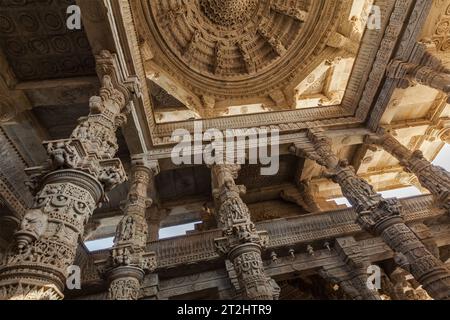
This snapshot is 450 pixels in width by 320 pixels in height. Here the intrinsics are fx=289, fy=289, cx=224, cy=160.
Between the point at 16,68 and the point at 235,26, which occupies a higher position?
the point at 235,26

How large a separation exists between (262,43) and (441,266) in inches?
501

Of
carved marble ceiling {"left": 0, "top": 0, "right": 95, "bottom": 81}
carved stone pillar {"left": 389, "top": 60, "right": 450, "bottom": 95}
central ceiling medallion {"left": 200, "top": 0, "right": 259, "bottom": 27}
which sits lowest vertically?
carved stone pillar {"left": 389, "top": 60, "right": 450, "bottom": 95}

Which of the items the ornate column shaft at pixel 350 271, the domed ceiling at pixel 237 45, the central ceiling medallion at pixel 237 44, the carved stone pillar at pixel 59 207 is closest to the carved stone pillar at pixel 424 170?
the ornate column shaft at pixel 350 271

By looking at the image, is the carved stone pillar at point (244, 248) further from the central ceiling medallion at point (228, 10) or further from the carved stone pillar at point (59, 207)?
the central ceiling medallion at point (228, 10)

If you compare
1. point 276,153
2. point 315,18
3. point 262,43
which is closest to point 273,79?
point 262,43

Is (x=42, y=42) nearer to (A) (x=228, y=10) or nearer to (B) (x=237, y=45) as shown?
(B) (x=237, y=45)

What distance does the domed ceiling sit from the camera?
12.8 meters

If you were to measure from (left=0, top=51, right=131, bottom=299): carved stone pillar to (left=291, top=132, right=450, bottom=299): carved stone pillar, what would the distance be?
17.3ft

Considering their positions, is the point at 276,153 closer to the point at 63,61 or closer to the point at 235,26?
the point at 63,61

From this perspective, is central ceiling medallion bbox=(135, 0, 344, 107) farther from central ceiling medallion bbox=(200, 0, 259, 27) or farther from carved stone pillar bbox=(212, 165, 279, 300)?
carved stone pillar bbox=(212, 165, 279, 300)

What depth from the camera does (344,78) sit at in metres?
13.3

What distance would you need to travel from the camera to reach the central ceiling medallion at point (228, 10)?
47.9ft

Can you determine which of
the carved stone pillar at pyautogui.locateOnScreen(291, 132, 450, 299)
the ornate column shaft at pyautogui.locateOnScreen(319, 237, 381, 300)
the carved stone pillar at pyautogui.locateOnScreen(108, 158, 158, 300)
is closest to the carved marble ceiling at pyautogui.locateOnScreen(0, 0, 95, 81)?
the carved stone pillar at pyautogui.locateOnScreen(108, 158, 158, 300)

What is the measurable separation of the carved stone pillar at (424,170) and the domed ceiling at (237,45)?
5.24 m
